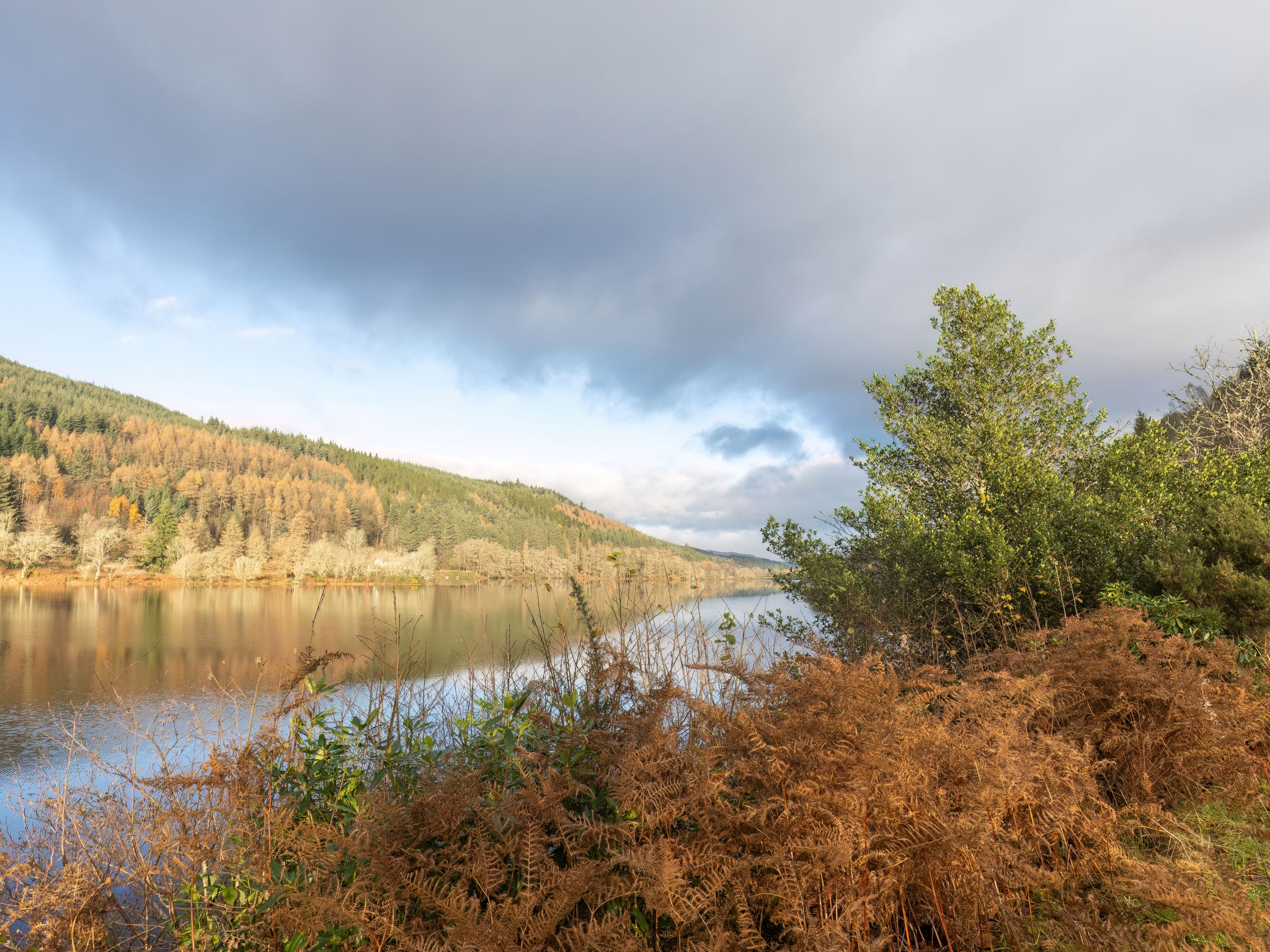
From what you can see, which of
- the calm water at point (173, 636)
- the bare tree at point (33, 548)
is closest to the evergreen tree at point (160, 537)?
the bare tree at point (33, 548)

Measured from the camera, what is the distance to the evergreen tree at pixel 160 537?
65.5m

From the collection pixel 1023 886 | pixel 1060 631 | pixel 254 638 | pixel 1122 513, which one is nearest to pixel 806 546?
pixel 1122 513

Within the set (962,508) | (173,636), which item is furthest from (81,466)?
(962,508)

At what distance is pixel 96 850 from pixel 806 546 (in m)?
9.08

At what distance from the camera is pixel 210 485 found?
8888 centimetres

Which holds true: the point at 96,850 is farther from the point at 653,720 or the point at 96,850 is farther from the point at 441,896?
the point at 653,720

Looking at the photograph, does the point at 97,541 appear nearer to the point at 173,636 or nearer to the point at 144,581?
the point at 144,581

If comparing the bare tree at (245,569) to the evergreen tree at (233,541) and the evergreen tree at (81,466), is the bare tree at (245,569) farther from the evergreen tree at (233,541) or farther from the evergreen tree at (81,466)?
the evergreen tree at (81,466)

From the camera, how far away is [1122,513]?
7.24 metres

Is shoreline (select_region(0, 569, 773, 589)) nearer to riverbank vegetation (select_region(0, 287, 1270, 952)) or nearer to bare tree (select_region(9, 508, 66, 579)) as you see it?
bare tree (select_region(9, 508, 66, 579))

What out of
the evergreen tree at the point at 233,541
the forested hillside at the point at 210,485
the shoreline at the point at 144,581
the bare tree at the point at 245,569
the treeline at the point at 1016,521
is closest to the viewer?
the treeline at the point at 1016,521

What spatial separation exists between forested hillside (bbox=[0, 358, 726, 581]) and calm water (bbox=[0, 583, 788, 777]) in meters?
26.0

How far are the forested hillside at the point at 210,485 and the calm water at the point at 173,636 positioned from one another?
1023 inches

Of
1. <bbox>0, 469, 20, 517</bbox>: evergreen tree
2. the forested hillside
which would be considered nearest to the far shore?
the forested hillside
